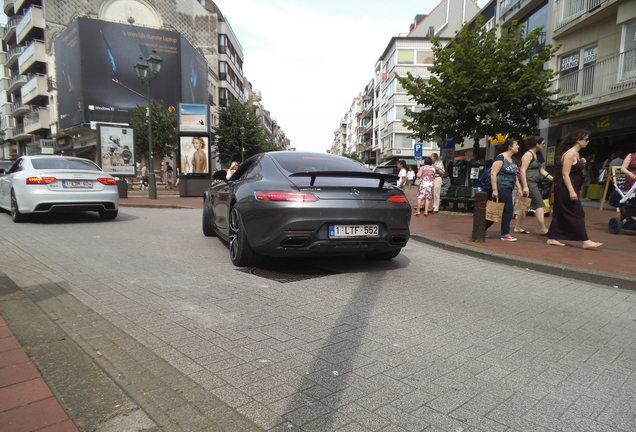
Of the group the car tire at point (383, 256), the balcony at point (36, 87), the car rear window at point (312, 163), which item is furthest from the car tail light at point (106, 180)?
the balcony at point (36, 87)

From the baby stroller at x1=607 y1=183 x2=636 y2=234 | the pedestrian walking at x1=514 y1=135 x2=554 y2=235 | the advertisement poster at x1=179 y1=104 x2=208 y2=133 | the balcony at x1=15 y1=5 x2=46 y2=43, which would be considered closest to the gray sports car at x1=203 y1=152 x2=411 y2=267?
the pedestrian walking at x1=514 y1=135 x2=554 y2=235

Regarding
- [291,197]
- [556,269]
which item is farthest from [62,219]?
[556,269]

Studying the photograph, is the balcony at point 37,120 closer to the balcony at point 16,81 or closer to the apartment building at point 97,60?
the apartment building at point 97,60

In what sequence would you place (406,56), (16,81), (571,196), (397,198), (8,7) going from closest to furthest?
(397,198) < (571,196) < (406,56) < (8,7) < (16,81)

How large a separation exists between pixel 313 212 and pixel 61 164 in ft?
23.8

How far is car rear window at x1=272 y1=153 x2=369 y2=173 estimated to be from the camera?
4.86 metres

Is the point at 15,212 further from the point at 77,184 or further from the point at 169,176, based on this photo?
the point at 169,176


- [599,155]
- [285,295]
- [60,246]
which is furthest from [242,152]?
[285,295]

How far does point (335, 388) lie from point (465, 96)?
40.3 ft

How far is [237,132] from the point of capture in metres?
43.9

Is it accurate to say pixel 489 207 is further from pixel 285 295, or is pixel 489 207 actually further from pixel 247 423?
pixel 247 423

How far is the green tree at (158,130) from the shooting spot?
28016mm

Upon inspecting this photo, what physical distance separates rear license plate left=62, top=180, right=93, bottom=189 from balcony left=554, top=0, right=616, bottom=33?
19510mm

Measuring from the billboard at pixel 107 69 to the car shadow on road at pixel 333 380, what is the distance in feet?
130
